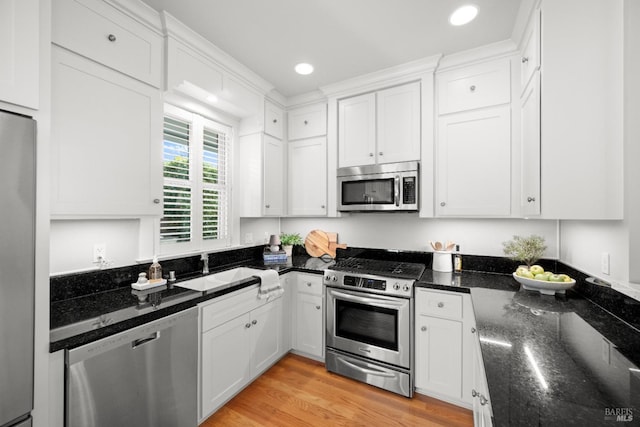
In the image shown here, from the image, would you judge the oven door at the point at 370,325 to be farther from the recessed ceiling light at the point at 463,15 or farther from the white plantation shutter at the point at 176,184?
the recessed ceiling light at the point at 463,15

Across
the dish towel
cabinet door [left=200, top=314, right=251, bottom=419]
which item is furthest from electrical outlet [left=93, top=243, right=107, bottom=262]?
the dish towel

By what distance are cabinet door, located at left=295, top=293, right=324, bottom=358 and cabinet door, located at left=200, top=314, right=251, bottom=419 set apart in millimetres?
611

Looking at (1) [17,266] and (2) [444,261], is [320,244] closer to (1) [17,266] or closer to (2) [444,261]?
(2) [444,261]

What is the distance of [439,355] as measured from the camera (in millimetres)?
2037

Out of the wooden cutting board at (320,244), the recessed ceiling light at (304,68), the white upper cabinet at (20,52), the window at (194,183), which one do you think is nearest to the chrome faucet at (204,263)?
the window at (194,183)

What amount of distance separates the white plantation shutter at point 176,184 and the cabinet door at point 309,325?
119cm

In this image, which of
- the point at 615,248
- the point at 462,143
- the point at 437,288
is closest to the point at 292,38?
the point at 462,143

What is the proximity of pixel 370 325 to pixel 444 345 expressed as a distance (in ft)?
1.82

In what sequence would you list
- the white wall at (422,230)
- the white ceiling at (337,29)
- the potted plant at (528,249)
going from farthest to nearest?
the white wall at (422,230) → the potted plant at (528,249) → the white ceiling at (337,29)

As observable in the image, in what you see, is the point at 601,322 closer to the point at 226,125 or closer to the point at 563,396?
the point at 563,396

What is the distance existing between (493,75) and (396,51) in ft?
2.55

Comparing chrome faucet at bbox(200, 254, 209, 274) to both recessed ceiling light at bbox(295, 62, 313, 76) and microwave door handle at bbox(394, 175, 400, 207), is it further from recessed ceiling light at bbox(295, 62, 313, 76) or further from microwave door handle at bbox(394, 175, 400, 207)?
recessed ceiling light at bbox(295, 62, 313, 76)

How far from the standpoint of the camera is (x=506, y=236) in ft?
7.72

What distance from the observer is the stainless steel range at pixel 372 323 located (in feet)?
6.93
